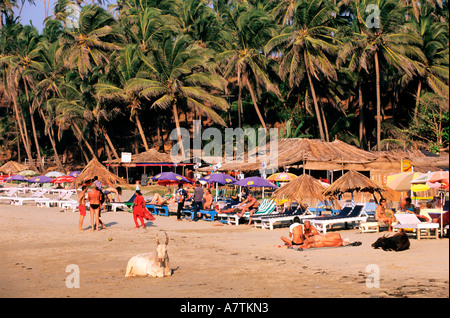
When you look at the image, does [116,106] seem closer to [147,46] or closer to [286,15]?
[147,46]

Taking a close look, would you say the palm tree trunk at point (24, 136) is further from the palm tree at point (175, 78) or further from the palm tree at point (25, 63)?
the palm tree at point (175, 78)

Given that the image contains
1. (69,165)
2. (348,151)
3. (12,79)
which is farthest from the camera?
(69,165)

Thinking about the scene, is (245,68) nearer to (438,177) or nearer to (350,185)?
(350,185)

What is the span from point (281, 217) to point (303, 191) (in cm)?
120

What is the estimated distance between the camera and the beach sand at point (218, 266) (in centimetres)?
788

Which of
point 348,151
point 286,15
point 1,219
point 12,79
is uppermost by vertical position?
point 286,15

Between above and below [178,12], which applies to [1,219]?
below

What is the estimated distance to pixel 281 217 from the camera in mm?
17391

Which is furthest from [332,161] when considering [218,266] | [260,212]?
[218,266]

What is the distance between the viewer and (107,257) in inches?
444

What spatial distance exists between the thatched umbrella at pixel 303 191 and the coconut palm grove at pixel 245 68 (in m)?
15.0
